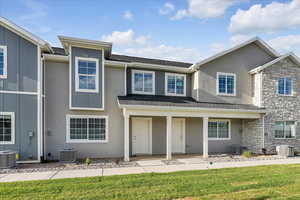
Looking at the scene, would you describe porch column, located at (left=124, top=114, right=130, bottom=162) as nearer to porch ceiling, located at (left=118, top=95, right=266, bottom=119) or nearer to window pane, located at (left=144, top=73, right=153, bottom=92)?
porch ceiling, located at (left=118, top=95, right=266, bottom=119)

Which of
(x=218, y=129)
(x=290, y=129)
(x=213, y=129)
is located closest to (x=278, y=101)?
(x=290, y=129)

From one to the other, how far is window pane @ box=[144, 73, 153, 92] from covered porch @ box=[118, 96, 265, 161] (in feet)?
4.34

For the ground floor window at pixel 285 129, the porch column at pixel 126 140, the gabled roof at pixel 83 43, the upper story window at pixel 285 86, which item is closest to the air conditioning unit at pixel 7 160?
the porch column at pixel 126 140

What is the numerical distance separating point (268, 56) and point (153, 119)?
9.65 metres

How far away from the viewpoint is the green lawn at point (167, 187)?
4777 mm

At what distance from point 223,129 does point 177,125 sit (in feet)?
11.1

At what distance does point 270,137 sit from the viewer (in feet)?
38.6

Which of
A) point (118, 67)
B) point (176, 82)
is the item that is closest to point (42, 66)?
point (118, 67)

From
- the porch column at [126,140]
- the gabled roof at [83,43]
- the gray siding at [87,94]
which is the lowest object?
the porch column at [126,140]

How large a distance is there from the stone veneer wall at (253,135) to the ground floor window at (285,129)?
1337 millimetres

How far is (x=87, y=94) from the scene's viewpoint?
31.1 ft

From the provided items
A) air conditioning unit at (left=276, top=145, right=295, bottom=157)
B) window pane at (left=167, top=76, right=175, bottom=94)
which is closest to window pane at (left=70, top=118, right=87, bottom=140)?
window pane at (left=167, top=76, right=175, bottom=94)

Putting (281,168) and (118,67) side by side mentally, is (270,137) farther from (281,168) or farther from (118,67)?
(118,67)

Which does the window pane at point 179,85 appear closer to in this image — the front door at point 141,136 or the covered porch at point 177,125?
the covered porch at point 177,125
